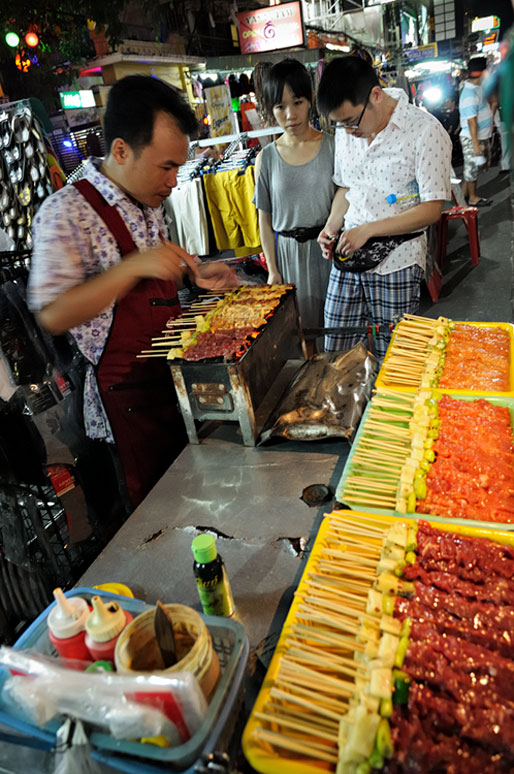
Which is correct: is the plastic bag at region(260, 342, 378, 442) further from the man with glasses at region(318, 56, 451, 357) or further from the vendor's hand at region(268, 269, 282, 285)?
the vendor's hand at region(268, 269, 282, 285)

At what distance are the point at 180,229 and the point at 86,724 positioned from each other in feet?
22.5

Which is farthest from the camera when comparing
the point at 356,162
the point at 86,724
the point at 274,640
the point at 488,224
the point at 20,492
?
the point at 488,224

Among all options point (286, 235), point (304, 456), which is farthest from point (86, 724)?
point (286, 235)

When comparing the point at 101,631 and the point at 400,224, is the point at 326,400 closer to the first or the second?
the point at 400,224

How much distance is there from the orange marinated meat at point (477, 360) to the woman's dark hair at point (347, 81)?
1.58 m

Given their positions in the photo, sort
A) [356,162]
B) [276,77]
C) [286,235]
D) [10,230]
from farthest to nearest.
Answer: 1. [10,230]
2. [286,235]
3. [276,77]
4. [356,162]

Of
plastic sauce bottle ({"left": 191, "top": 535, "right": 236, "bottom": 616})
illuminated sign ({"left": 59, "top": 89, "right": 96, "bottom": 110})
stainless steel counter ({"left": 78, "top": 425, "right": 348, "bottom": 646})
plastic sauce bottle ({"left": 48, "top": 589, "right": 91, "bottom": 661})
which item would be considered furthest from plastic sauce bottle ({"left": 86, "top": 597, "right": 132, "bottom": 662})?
illuminated sign ({"left": 59, "top": 89, "right": 96, "bottom": 110})

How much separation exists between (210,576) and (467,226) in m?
8.01

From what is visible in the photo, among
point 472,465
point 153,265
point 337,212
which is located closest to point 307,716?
point 472,465

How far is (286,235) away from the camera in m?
4.24

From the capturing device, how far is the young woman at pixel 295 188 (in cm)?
363

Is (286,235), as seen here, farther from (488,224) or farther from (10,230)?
(488,224)

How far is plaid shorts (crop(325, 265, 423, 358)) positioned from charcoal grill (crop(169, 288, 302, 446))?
3.61 feet

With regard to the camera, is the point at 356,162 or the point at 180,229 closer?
the point at 356,162
